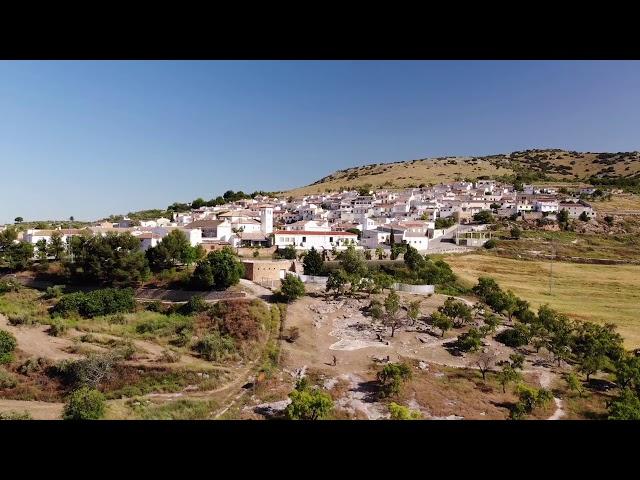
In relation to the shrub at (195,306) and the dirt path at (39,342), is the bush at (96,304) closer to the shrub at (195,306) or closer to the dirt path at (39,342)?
the dirt path at (39,342)

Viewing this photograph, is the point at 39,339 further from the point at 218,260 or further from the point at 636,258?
the point at 636,258

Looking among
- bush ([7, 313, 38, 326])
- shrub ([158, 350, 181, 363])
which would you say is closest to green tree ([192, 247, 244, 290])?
shrub ([158, 350, 181, 363])

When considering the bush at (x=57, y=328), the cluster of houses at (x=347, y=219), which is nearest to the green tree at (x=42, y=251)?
the cluster of houses at (x=347, y=219)

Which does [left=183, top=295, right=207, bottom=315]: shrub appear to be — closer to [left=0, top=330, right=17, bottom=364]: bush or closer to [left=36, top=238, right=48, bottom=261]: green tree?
[left=0, top=330, right=17, bottom=364]: bush

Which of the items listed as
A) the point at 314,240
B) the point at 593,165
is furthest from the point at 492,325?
the point at 593,165

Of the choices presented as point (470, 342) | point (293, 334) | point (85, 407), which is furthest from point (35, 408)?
point (470, 342)
